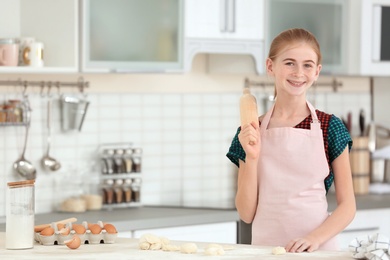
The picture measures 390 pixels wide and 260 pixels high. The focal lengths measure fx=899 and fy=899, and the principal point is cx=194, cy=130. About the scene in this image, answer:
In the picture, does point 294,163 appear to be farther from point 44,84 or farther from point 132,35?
point 44,84

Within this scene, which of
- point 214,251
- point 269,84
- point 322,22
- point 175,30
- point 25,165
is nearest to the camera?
point 214,251

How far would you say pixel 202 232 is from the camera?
432 centimetres

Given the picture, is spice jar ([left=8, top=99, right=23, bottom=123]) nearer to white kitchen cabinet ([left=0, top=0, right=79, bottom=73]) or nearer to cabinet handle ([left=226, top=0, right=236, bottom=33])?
white kitchen cabinet ([left=0, top=0, right=79, bottom=73])

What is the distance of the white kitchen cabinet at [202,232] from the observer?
4.22m

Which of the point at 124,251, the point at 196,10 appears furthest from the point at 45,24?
the point at 124,251

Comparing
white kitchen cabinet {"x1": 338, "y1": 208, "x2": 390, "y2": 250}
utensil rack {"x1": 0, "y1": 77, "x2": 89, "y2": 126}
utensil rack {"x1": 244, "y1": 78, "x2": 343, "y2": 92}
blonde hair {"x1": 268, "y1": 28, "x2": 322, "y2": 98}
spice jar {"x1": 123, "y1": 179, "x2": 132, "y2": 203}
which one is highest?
blonde hair {"x1": 268, "y1": 28, "x2": 322, "y2": 98}

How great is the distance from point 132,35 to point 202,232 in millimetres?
1002

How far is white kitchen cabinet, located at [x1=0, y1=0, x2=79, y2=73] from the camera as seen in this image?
4.08m

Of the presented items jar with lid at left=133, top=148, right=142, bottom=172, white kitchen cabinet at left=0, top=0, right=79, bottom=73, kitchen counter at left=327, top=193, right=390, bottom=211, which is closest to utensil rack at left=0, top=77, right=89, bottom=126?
white kitchen cabinet at left=0, top=0, right=79, bottom=73

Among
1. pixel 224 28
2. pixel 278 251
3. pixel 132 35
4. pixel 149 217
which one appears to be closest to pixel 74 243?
pixel 278 251

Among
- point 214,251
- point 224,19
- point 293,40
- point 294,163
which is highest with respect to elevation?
point 224,19

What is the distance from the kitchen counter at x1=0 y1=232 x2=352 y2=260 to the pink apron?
0.34 meters

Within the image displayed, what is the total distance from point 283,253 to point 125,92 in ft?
7.49

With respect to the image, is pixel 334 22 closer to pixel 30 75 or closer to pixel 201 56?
pixel 201 56
